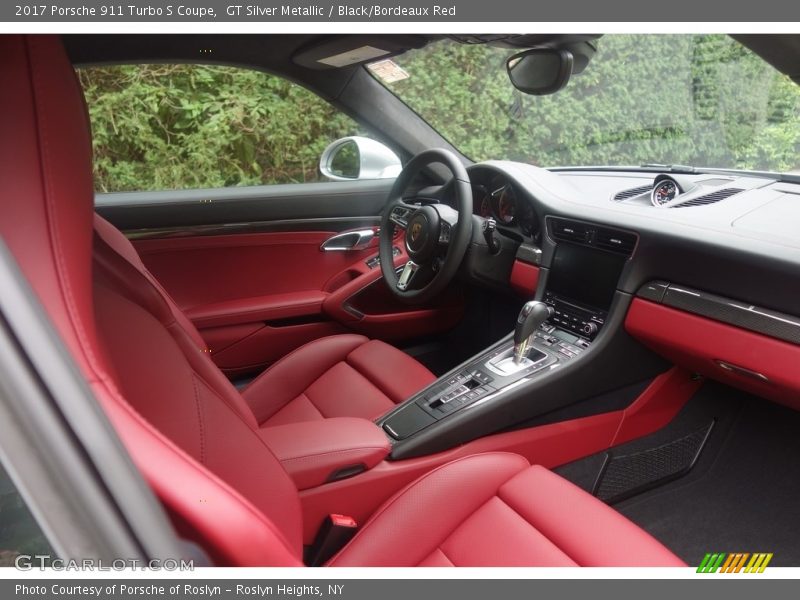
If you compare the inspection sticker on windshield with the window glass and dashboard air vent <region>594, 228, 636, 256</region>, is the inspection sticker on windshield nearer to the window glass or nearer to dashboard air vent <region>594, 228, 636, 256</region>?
dashboard air vent <region>594, 228, 636, 256</region>

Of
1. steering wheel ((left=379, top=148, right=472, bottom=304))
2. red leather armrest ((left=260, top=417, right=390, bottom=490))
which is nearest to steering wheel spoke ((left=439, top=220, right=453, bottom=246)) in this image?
steering wheel ((left=379, top=148, right=472, bottom=304))

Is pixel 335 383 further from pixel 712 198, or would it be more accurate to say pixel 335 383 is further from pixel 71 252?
pixel 71 252

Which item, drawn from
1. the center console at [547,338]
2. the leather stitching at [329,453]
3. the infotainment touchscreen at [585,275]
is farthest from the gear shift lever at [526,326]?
the leather stitching at [329,453]

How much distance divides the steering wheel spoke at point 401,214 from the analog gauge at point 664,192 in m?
0.78

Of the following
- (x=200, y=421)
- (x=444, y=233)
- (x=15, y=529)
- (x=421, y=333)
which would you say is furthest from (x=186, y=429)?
(x=421, y=333)

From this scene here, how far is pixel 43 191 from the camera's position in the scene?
0.65 meters

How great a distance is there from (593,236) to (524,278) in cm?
36

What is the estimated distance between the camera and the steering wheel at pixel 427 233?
78.5 inches

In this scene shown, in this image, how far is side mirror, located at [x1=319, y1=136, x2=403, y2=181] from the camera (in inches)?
101

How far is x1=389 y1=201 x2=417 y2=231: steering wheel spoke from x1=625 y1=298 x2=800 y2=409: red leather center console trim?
87cm

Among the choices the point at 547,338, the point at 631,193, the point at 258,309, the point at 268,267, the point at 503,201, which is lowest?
the point at 258,309

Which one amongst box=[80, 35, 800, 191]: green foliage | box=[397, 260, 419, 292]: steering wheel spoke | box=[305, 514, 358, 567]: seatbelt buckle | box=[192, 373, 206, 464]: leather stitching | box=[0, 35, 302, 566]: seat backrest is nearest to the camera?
box=[0, 35, 302, 566]: seat backrest

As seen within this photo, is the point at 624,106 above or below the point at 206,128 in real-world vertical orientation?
above

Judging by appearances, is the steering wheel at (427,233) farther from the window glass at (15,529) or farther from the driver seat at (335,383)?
the window glass at (15,529)
